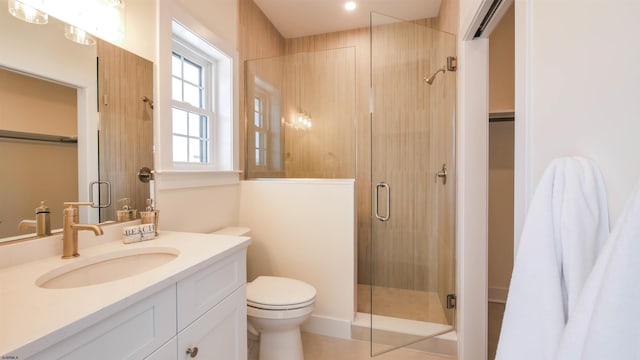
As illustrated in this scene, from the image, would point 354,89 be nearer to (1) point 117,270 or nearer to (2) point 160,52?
(2) point 160,52

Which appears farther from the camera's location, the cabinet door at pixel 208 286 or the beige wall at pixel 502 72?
the beige wall at pixel 502 72

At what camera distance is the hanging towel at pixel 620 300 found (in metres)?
0.35

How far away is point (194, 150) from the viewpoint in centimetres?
200

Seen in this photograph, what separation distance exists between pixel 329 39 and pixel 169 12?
6.08ft

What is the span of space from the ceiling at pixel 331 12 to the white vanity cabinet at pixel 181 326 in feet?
7.56

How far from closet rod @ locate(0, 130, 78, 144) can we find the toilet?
1.14 metres

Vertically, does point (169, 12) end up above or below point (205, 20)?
below

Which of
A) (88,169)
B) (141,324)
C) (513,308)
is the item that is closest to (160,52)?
(88,169)

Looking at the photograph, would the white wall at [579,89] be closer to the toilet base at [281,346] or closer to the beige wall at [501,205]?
the toilet base at [281,346]

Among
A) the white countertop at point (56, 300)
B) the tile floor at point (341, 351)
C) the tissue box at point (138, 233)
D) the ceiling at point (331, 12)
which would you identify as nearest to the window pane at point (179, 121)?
the tissue box at point (138, 233)

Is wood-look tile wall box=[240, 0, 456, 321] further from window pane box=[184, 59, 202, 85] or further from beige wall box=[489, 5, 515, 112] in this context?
window pane box=[184, 59, 202, 85]

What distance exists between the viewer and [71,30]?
114 centimetres

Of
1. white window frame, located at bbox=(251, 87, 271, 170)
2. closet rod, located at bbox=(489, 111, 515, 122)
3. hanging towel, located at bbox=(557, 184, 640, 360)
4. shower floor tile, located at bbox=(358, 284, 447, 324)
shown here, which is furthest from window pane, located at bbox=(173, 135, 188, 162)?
closet rod, located at bbox=(489, 111, 515, 122)

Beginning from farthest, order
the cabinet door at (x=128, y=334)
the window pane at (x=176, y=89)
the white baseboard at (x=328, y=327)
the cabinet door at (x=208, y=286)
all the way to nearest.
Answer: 1. the white baseboard at (x=328, y=327)
2. the window pane at (x=176, y=89)
3. the cabinet door at (x=208, y=286)
4. the cabinet door at (x=128, y=334)
